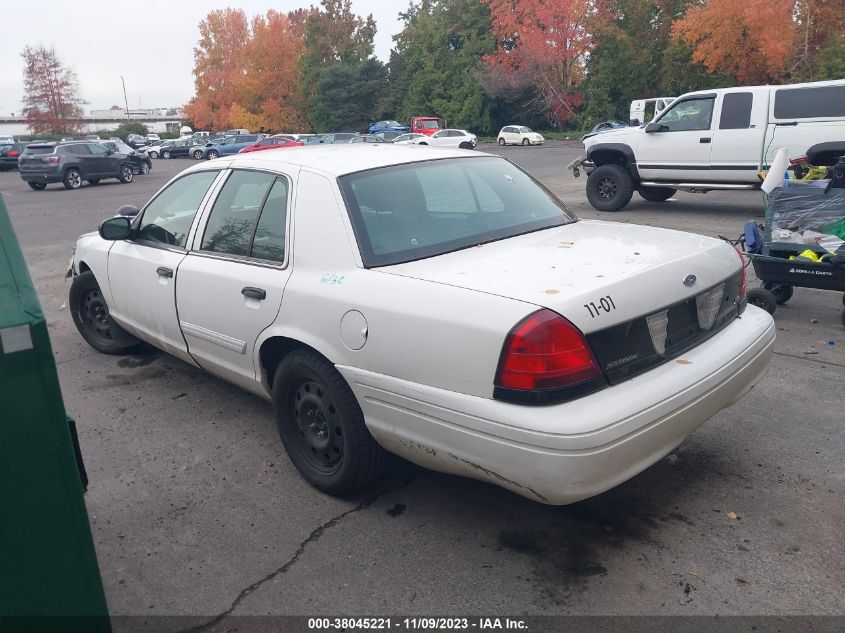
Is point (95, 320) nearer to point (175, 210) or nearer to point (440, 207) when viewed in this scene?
point (175, 210)

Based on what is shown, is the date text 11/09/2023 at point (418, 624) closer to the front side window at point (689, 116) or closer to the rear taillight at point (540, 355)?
the rear taillight at point (540, 355)

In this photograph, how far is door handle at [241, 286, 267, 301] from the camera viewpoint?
11.8ft

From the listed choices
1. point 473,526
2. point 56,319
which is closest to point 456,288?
point 473,526

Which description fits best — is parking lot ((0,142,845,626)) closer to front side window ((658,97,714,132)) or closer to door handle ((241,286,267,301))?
door handle ((241,286,267,301))

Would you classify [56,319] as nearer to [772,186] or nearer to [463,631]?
[463,631]

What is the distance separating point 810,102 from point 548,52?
43.9 metres

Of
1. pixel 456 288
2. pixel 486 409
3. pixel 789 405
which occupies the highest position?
pixel 456 288

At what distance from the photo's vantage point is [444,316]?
2.80 meters

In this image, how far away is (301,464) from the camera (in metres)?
3.61

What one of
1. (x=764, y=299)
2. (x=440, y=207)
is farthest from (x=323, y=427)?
(x=764, y=299)

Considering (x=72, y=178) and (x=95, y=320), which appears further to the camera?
(x=72, y=178)

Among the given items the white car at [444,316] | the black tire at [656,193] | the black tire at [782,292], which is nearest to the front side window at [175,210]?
the white car at [444,316]

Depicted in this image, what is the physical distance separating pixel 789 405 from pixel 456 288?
268 centimetres

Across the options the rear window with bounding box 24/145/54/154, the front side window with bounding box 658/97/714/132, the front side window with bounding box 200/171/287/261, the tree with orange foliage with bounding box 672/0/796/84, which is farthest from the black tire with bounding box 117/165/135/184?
the tree with orange foliage with bounding box 672/0/796/84
